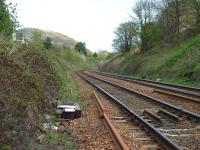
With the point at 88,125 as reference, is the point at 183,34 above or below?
above

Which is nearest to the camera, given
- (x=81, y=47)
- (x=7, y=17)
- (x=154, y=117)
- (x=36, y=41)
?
(x=154, y=117)

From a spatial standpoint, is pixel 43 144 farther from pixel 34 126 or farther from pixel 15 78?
pixel 15 78

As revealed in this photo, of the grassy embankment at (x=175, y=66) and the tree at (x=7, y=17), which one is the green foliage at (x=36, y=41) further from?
the grassy embankment at (x=175, y=66)

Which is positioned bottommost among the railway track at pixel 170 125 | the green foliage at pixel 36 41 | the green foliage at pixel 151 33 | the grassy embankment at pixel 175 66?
the railway track at pixel 170 125

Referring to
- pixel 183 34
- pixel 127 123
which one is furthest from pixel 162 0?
pixel 127 123

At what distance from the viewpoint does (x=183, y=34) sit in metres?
55.1

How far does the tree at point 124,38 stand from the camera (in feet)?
270

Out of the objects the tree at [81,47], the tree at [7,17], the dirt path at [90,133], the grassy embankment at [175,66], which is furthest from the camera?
the tree at [81,47]

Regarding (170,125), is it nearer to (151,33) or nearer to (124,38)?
(151,33)

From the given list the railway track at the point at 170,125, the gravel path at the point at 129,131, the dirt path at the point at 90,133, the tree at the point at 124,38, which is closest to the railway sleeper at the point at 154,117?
the railway track at the point at 170,125

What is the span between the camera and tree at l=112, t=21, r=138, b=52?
82.3m

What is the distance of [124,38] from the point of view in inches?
3401

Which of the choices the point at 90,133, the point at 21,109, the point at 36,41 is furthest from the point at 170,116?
the point at 36,41

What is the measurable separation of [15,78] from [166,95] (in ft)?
41.7
